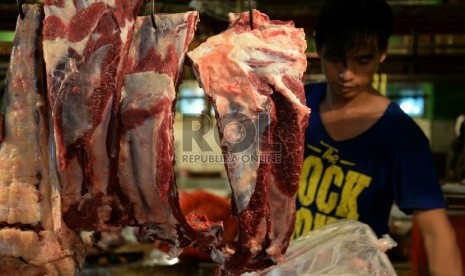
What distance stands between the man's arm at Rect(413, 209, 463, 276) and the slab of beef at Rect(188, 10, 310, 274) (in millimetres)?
1079

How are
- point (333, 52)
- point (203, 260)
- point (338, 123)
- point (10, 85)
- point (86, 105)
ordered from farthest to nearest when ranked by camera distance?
point (203, 260) → point (338, 123) → point (333, 52) → point (10, 85) → point (86, 105)

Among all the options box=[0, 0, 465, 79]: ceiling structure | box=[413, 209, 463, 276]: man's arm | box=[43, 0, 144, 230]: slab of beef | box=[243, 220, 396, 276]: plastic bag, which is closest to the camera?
box=[43, 0, 144, 230]: slab of beef

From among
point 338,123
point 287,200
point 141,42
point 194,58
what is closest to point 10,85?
point 141,42

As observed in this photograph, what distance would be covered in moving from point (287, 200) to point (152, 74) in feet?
1.57

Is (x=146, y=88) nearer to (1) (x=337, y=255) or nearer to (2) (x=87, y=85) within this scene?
(2) (x=87, y=85)

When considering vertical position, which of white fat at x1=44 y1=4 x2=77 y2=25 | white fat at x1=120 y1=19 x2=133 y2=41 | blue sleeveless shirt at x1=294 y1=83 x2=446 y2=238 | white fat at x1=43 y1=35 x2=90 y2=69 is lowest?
blue sleeveless shirt at x1=294 y1=83 x2=446 y2=238

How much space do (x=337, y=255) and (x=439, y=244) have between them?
576mm

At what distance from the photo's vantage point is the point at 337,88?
255 cm

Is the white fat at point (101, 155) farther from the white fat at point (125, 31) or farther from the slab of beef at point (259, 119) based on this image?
the slab of beef at point (259, 119)

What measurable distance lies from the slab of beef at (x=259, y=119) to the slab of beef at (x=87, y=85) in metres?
0.20

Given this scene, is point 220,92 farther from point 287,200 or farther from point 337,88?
point 337,88

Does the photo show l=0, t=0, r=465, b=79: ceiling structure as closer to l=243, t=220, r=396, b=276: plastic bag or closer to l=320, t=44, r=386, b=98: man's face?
l=320, t=44, r=386, b=98: man's face

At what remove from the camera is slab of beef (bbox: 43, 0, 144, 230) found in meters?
1.35

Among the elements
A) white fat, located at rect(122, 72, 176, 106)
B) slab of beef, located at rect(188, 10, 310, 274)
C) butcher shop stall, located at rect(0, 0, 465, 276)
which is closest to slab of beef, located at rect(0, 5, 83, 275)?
butcher shop stall, located at rect(0, 0, 465, 276)
